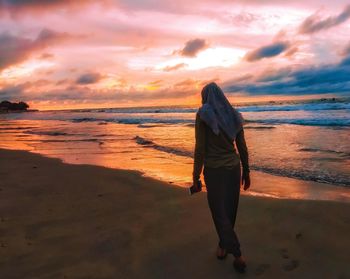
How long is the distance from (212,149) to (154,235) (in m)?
1.60

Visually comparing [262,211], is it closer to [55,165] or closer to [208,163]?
[208,163]

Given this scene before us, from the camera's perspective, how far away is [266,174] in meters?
8.91

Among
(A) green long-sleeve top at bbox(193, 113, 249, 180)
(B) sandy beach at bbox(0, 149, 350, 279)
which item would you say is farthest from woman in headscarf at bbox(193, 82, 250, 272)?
(B) sandy beach at bbox(0, 149, 350, 279)

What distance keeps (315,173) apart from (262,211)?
397cm

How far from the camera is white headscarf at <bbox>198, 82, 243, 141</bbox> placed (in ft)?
12.0

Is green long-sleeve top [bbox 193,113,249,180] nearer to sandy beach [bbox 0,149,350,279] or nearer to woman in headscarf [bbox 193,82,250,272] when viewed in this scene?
woman in headscarf [bbox 193,82,250,272]

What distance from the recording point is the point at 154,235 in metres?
4.77

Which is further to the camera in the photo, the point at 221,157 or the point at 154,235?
the point at 154,235

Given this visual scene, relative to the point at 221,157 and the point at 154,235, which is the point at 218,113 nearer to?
the point at 221,157

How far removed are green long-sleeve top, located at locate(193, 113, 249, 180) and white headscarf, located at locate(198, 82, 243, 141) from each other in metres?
0.08

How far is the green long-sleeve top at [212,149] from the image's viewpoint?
3768mm

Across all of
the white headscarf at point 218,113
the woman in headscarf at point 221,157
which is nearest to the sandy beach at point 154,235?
the woman in headscarf at point 221,157

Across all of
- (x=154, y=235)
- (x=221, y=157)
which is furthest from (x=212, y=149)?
Result: (x=154, y=235)

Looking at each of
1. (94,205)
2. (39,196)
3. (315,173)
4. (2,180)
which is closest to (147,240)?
(94,205)
